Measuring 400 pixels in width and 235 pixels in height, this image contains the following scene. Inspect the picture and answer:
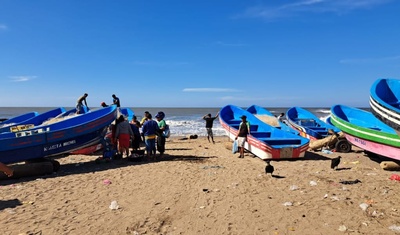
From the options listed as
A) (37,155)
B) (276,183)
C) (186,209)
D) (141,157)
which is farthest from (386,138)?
(37,155)

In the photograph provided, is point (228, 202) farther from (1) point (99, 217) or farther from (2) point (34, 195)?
(2) point (34, 195)

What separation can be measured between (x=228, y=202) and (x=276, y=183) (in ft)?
6.06

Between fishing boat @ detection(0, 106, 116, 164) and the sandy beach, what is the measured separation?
0.91m

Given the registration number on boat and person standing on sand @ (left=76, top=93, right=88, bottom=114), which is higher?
person standing on sand @ (left=76, top=93, right=88, bottom=114)

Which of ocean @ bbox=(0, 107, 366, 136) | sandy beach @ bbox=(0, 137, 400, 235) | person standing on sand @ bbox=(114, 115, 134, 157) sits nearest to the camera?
sandy beach @ bbox=(0, 137, 400, 235)

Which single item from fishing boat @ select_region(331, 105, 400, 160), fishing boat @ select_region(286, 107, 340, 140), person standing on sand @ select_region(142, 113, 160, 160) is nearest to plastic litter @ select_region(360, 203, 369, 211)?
fishing boat @ select_region(331, 105, 400, 160)

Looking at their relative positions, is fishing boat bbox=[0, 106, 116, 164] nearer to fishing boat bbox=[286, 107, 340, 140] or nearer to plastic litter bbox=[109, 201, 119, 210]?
plastic litter bbox=[109, 201, 119, 210]

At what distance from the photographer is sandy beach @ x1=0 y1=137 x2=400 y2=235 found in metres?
4.43

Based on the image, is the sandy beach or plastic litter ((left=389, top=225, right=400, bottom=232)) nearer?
plastic litter ((left=389, top=225, right=400, bottom=232))

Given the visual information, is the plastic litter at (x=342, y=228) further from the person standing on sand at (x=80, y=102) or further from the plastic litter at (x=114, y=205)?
the person standing on sand at (x=80, y=102)

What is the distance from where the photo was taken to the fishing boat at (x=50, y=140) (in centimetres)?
811

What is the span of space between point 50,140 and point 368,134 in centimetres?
1056

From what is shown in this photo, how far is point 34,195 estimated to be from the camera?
6.13 m

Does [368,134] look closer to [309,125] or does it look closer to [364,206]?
[364,206]
